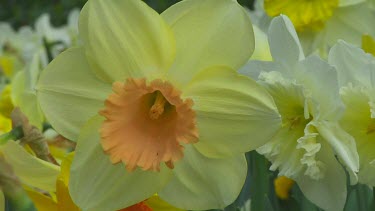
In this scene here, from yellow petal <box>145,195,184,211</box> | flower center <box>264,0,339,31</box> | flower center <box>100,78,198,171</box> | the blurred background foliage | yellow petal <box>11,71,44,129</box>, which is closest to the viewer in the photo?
flower center <box>100,78,198,171</box>

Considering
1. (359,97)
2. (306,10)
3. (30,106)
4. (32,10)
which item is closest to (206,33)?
(359,97)

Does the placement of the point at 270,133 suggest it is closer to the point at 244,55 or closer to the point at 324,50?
the point at 244,55

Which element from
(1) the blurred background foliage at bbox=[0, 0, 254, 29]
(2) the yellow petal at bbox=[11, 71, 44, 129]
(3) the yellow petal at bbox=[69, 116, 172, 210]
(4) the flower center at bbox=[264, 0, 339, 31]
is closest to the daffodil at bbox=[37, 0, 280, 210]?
(3) the yellow petal at bbox=[69, 116, 172, 210]

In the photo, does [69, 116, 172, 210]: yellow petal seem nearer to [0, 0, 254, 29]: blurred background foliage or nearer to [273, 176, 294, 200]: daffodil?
[273, 176, 294, 200]: daffodil

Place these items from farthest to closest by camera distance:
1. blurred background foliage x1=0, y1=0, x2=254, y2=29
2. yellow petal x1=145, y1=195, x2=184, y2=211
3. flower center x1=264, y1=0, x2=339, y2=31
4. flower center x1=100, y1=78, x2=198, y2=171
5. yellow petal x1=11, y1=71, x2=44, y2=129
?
blurred background foliage x1=0, y1=0, x2=254, y2=29 < flower center x1=264, y1=0, x2=339, y2=31 < yellow petal x1=11, y1=71, x2=44, y2=129 < yellow petal x1=145, y1=195, x2=184, y2=211 < flower center x1=100, y1=78, x2=198, y2=171

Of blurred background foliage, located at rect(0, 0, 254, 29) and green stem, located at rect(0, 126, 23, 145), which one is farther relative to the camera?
blurred background foliage, located at rect(0, 0, 254, 29)

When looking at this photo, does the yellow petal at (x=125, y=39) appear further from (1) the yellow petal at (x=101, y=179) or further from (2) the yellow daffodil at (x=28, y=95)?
(2) the yellow daffodil at (x=28, y=95)
